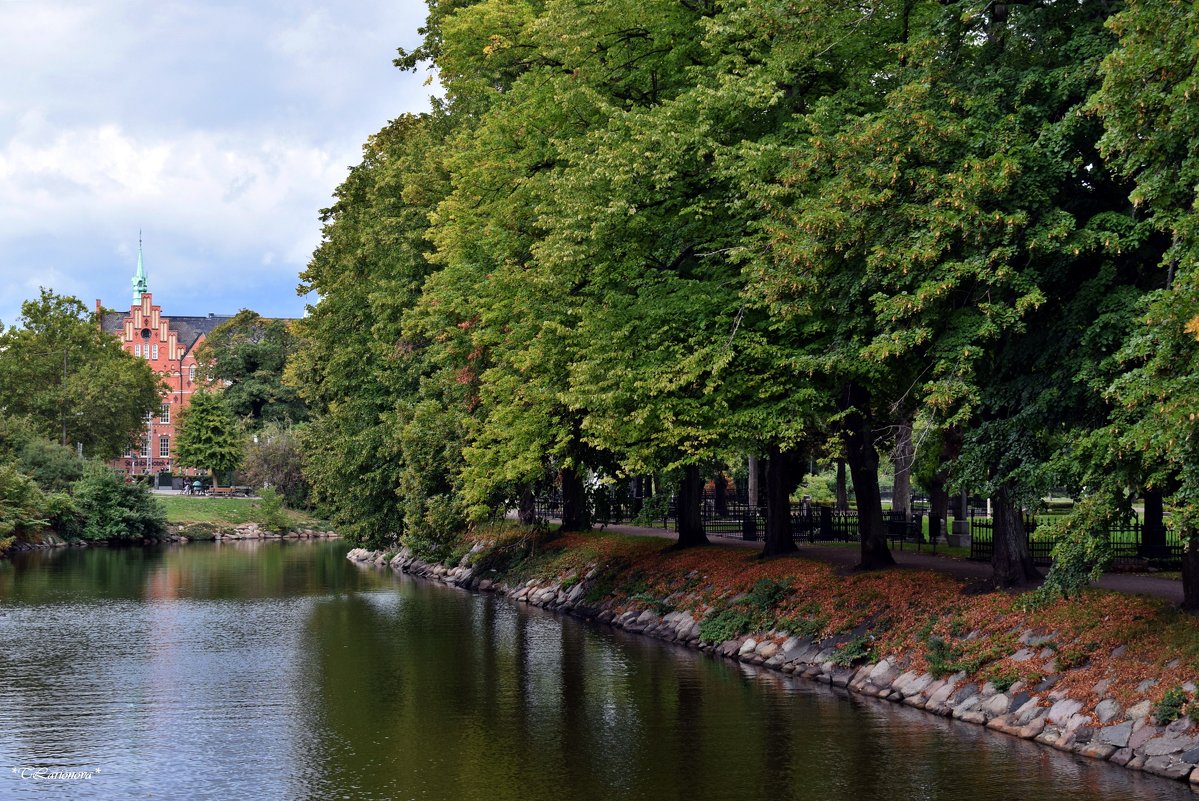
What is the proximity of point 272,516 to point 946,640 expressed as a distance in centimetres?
7057

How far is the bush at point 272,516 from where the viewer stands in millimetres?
86375

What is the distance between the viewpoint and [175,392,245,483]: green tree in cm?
10019

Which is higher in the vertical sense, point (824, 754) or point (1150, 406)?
point (1150, 406)

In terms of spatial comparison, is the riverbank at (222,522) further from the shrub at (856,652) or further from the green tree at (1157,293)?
the green tree at (1157,293)

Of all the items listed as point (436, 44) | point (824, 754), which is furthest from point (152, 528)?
point (824, 754)

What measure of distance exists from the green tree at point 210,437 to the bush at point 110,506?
22081mm

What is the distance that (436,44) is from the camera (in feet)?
148

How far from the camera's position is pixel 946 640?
22.1m

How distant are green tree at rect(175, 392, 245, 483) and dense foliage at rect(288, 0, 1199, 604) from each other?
65.3 metres

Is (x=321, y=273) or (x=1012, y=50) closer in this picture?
(x=1012, y=50)

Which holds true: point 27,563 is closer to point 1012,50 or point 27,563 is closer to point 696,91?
Result: point 696,91

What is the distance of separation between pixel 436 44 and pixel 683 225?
2147 cm

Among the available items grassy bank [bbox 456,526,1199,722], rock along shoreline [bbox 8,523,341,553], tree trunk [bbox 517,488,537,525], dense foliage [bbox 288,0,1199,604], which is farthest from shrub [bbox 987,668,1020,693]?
rock along shoreline [bbox 8,523,341,553]

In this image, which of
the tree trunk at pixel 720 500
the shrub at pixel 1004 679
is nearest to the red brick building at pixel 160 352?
the tree trunk at pixel 720 500
